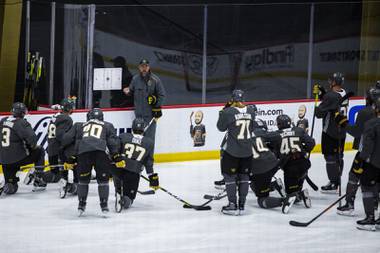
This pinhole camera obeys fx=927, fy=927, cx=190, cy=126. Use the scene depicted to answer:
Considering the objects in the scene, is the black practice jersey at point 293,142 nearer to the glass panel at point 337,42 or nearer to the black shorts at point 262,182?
the black shorts at point 262,182

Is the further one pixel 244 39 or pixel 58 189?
pixel 244 39

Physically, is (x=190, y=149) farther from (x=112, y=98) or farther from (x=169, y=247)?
(x=169, y=247)

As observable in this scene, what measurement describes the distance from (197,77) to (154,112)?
2711 millimetres

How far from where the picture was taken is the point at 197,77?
47.3 feet

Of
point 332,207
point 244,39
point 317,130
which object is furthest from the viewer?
point 244,39

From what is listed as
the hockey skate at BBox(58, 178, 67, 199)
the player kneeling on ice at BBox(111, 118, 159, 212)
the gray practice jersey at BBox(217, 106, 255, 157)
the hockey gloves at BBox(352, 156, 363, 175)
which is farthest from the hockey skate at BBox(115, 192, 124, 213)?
the hockey gloves at BBox(352, 156, 363, 175)

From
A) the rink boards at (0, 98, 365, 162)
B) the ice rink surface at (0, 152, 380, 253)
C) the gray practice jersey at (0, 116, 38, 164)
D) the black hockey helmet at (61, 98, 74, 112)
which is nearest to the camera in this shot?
the ice rink surface at (0, 152, 380, 253)

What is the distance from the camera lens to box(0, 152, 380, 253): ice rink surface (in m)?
8.17

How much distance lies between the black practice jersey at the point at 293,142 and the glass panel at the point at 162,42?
4.20 m

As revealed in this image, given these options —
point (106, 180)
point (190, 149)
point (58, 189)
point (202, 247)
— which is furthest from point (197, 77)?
point (202, 247)

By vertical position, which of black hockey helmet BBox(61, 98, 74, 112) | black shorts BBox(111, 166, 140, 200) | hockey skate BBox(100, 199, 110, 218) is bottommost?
hockey skate BBox(100, 199, 110, 218)

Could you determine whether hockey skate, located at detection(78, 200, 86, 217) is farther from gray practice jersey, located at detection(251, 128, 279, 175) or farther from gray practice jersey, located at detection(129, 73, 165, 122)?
gray practice jersey, located at detection(129, 73, 165, 122)

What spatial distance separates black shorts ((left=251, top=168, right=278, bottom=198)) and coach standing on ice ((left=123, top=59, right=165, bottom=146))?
2.51m

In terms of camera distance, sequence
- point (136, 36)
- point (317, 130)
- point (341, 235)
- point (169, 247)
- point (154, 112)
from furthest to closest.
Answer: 1. point (136, 36)
2. point (317, 130)
3. point (154, 112)
4. point (341, 235)
5. point (169, 247)
